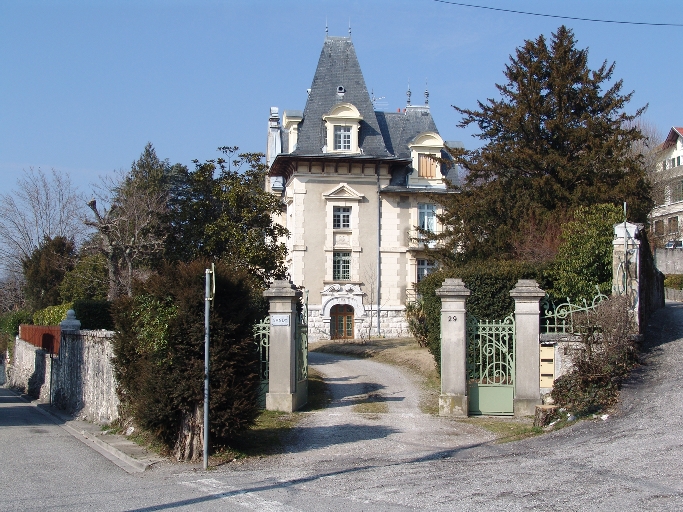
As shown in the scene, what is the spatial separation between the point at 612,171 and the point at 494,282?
941 cm

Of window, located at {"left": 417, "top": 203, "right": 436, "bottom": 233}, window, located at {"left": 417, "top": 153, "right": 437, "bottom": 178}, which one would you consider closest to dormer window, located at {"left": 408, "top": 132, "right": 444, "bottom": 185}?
window, located at {"left": 417, "top": 153, "right": 437, "bottom": 178}

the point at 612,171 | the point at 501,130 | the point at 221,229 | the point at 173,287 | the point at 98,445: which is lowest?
the point at 98,445

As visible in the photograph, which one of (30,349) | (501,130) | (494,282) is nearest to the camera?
(494,282)

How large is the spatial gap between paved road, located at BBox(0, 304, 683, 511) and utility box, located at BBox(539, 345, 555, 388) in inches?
56.3

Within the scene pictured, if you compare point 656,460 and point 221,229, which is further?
point 221,229

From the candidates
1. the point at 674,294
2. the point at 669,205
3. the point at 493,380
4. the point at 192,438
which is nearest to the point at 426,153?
the point at 674,294

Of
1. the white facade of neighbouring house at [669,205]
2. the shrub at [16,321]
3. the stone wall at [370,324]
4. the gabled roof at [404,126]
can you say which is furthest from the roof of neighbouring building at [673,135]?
the shrub at [16,321]

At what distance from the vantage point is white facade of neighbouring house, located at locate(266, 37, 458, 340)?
129 feet

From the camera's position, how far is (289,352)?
48.1ft

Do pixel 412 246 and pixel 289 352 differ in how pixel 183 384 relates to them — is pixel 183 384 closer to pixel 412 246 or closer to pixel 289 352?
pixel 289 352

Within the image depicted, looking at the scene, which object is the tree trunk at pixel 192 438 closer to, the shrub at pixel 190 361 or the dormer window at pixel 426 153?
the shrub at pixel 190 361

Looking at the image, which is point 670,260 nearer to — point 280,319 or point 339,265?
point 339,265

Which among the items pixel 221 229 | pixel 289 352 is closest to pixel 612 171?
pixel 221 229

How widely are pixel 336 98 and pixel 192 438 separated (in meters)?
32.5
